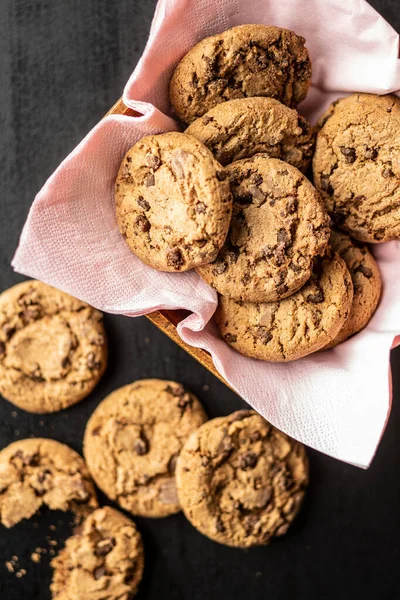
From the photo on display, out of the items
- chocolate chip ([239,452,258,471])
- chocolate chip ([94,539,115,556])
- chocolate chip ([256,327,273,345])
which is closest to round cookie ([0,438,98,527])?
chocolate chip ([94,539,115,556])

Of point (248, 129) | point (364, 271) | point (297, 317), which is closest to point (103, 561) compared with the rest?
point (297, 317)

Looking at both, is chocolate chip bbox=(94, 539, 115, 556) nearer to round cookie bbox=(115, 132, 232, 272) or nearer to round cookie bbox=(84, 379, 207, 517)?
round cookie bbox=(84, 379, 207, 517)

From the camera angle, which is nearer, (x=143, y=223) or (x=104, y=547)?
(x=143, y=223)

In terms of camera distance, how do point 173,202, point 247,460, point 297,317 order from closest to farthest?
point 173,202
point 297,317
point 247,460

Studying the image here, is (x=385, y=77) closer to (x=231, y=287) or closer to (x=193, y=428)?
(x=231, y=287)

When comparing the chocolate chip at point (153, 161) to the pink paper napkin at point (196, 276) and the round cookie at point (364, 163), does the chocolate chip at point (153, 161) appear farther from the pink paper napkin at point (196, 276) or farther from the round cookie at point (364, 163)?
the round cookie at point (364, 163)

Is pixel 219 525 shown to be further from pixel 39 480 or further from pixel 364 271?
pixel 364 271
